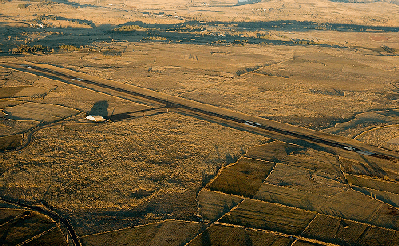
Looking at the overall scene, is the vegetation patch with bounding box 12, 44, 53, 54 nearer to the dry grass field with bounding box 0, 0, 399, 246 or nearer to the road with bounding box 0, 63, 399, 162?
the dry grass field with bounding box 0, 0, 399, 246

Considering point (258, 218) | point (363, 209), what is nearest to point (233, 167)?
point (258, 218)

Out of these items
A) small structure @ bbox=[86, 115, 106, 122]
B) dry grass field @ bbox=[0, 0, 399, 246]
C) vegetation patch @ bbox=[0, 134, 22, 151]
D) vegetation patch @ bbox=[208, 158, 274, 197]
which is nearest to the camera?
dry grass field @ bbox=[0, 0, 399, 246]

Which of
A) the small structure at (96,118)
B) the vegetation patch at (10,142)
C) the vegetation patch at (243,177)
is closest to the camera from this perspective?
the vegetation patch at (243,177)

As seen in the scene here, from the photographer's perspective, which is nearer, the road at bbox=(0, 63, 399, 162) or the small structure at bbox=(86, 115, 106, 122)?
the road at bbox=(0, 63, 399, 162)

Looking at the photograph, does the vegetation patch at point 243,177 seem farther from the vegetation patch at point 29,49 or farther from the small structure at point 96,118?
the vegetation patch at point 29,49

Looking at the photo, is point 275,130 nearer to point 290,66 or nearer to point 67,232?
point 67,232

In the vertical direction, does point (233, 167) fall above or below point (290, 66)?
below

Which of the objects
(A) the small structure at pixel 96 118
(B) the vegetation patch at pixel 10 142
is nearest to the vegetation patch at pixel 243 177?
(A) the small structure at pixel 96 118

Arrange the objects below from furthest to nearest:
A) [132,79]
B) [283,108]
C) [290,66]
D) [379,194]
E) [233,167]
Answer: [290,66] < [132,79] < [283,108] < [233,167] < [379,194]

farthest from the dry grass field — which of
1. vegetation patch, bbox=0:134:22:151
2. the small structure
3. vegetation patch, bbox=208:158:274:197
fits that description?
the small structure
